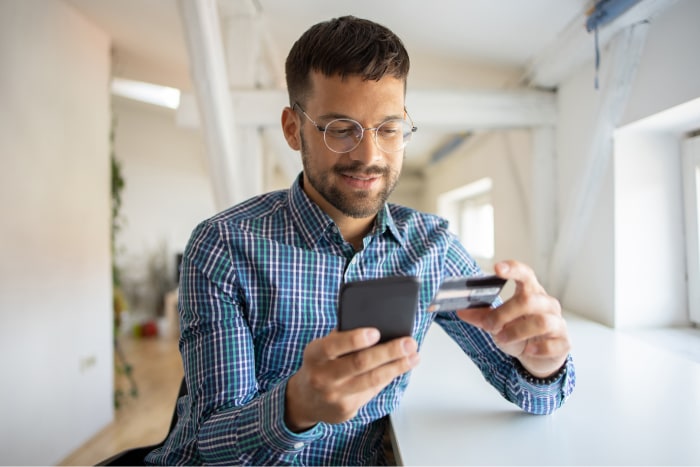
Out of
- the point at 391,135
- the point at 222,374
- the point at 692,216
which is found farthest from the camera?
the point at 692,216

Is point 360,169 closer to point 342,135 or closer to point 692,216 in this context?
point 342,135

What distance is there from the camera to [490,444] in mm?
938

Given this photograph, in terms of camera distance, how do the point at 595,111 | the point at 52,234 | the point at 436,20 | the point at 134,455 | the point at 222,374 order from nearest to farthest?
the point at 222,374 → the point at 134,455 → the point at 595,111 → the point at 436,20 → the point at 52,234

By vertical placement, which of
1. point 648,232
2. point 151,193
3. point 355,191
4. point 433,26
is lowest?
point 648,232

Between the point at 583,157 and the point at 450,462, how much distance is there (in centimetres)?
150

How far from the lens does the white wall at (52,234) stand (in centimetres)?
236

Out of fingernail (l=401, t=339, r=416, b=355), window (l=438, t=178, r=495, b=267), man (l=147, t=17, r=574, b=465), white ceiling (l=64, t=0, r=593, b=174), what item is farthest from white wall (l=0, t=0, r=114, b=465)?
window (l=438, t=178, r=495, b=267)

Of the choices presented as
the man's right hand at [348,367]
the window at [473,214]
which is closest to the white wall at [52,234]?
the man's right hand at [348,367]

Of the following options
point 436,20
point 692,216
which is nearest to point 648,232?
point 692,216

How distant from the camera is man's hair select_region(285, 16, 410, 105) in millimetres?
973

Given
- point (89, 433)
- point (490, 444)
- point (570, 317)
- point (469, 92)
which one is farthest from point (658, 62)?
point (89, 433)

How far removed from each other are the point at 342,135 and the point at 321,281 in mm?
331

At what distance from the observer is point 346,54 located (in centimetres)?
98

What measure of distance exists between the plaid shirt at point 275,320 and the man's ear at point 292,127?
11cm
